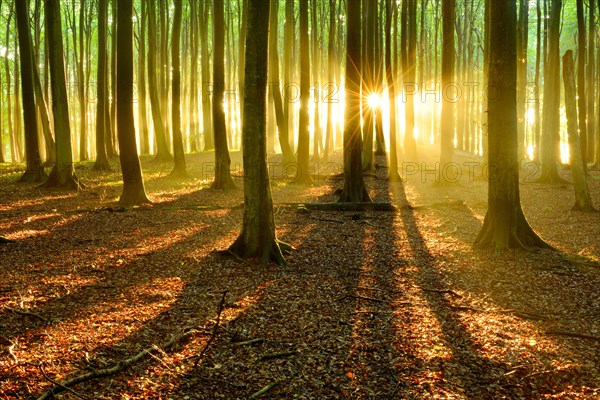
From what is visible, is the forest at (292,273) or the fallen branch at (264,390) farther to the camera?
the forest at (292,273)

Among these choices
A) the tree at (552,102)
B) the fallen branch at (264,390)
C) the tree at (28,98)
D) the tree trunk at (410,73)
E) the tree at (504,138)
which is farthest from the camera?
the tree trunk at (410,73)

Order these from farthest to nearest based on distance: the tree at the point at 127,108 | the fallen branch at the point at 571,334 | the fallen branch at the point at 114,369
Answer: the tree at the point at 127,108
the fallen branch at the point at 571,334
the fallen branch at the point at 114,369

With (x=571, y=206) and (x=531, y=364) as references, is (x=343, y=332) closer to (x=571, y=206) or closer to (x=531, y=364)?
(x=531, y=364)

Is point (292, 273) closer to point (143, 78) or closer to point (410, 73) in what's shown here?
point (410, 73)

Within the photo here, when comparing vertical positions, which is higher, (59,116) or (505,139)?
(59,116)

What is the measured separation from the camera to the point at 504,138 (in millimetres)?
8859

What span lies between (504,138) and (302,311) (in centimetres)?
499

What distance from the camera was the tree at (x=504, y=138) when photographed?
8773 mm

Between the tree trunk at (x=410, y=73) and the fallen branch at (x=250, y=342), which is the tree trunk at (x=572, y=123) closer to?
the fallen branch at (x=250, y=342)

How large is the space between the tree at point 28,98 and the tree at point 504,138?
566 inches

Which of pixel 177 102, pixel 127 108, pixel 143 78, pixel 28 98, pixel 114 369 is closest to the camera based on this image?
pixel 114 369

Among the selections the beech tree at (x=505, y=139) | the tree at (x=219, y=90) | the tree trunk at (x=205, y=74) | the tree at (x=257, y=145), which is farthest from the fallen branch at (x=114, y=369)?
the tree trunk at (x=205, y=74)

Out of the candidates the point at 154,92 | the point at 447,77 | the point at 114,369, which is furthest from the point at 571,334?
the point at 154,92

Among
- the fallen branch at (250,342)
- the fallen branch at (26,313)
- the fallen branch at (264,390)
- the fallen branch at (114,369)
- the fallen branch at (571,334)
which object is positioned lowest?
the fallen branch at (571,334)
